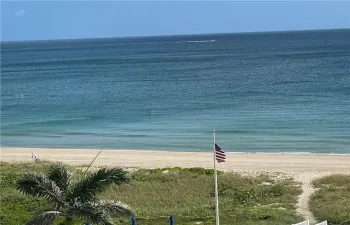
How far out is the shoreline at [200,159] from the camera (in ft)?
121

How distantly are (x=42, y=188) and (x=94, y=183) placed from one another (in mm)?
1254

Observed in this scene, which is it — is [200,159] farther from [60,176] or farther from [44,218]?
[44,218]

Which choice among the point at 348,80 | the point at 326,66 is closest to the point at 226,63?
the point at 326,66

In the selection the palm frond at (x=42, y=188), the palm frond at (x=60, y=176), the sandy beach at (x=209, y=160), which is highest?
the sandy beach at (x=209, y=160)

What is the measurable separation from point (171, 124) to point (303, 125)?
10.4 m

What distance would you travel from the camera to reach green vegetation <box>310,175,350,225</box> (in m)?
23.8

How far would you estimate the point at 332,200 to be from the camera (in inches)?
1037

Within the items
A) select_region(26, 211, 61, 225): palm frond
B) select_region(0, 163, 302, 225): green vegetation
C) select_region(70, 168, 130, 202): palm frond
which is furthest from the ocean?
select_region(26, 211, 61, 225): palm frond

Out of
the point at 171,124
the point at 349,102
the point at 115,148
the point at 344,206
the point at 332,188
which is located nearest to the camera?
the point at 344,206

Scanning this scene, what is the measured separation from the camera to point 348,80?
270ft

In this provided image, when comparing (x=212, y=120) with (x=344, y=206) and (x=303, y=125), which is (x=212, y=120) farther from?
(x=344, y=206)

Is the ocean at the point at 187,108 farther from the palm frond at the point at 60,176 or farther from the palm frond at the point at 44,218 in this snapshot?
the palm frond at the point at 44,218

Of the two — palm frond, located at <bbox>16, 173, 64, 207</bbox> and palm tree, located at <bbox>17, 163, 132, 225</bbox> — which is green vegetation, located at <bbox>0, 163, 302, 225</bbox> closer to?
palm tree, located at <bbox>17, 163, 132, 225</bbox>

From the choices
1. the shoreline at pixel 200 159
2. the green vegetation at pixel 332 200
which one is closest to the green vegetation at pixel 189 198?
the green vegetation at pixel 332 200
